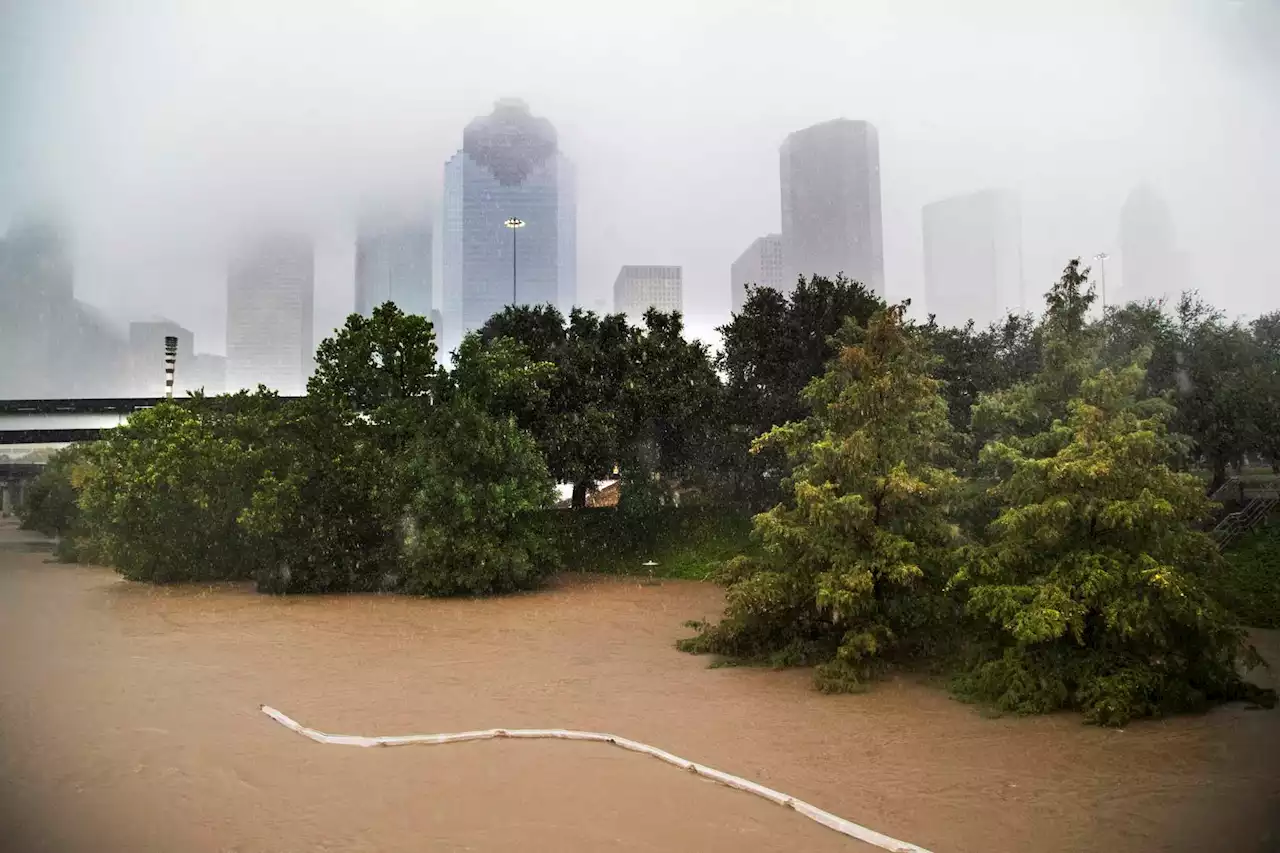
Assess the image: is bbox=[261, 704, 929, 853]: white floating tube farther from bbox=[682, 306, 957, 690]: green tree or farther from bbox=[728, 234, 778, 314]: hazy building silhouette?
bbox=[728, 234, 778, 314]: hazy building silhouette

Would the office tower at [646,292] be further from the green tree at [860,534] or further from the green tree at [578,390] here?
the green tree at [860,534]

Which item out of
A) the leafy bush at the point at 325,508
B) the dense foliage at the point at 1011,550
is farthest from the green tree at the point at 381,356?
the dense foliage at the point at 1011,550

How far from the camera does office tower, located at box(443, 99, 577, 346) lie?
14.3 metres

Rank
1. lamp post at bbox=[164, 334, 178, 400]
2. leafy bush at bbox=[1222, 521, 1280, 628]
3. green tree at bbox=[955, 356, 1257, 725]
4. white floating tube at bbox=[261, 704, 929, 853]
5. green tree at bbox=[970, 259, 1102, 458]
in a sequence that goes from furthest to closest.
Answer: lamp post at bbox=[164, 334, 178, 400] → leafy bush at bbox=[1222, 521, 1280, 628] → green tree at bbox=[970, 259, 1102, 458] → green tree at bbox=[955, 356, 1257, 725] → white floating tube at bbox=[261, 704, 929, 853]

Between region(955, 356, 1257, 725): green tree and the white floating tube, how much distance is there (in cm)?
305

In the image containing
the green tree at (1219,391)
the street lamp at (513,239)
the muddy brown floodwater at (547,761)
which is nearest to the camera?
the muddy brown floodwater at (547,761)

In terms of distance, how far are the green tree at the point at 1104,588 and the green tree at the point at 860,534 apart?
920 millimetres

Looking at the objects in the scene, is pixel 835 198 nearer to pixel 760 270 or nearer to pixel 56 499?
pixel 760 270

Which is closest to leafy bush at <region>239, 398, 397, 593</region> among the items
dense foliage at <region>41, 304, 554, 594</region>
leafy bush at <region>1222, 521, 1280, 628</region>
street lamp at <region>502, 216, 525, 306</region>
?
dense foliage at <region>41, 304, 554, 594</region>

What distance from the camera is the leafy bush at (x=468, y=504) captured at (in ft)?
49.8

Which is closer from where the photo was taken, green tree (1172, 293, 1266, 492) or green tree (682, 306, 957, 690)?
green tree (682, 306, 957, 690)

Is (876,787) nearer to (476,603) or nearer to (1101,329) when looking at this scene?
(1101,329)

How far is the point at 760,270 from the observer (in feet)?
66.3

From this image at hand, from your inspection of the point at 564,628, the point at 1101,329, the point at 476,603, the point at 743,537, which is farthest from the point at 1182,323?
the point at 476,603
